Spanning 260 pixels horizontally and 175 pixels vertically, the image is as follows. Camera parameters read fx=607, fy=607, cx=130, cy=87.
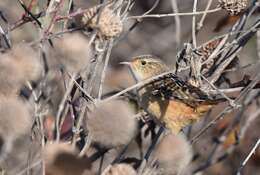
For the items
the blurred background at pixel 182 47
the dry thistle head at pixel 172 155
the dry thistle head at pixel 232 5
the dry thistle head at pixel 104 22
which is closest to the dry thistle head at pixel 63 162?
the dry thistle head at pixel 104 22

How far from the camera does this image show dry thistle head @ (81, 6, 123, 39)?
3.03 meters

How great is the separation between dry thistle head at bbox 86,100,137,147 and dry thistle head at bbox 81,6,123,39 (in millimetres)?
361

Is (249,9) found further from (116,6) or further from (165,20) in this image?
(165,20)

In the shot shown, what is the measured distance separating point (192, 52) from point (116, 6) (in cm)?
53

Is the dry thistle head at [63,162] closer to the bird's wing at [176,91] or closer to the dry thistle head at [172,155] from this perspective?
the dry thistle head at [172,155]

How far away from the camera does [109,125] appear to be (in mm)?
2938

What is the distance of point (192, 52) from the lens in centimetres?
364

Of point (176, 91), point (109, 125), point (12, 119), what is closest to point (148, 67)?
point (176, 91)

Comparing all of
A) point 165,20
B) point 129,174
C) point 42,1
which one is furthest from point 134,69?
point 165,20

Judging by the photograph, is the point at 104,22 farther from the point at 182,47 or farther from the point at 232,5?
the point at 182,47

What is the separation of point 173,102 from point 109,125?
213cm

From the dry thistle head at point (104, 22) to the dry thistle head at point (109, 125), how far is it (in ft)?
1.18

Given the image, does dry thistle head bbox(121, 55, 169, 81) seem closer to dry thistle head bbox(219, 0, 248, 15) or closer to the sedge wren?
the sedge wren

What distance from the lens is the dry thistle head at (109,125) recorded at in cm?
293
